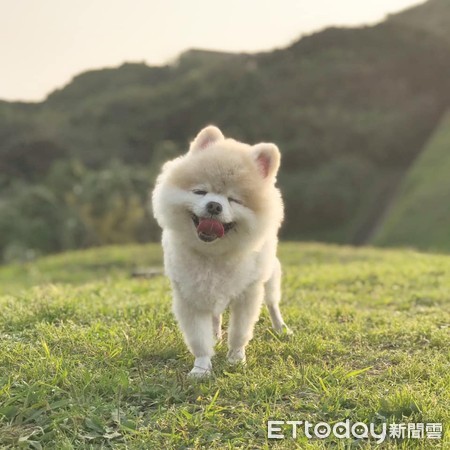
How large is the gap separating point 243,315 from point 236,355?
27 centimetres

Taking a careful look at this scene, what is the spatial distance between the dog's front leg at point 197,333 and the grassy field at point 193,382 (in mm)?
102

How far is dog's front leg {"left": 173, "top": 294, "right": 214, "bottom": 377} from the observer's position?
338 centimetres

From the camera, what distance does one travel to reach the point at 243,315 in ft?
11.6

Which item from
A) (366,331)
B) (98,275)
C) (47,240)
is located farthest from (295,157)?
(366,331)

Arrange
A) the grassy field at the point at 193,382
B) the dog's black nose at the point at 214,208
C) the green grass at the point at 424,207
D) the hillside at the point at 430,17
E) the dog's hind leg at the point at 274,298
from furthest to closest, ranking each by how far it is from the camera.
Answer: the hillside at the point at 430,17 → the green grass at the point at 424,207 → the dog's hind leg at the point at 274,298 → the dog's black nose at the point at 214,208 → the grassy field at the point at 193,382

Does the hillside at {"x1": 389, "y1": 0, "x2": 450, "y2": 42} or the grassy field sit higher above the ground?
the hillside at {"x1": 389, "y1": 0, "x2": 450, "y2": 42}

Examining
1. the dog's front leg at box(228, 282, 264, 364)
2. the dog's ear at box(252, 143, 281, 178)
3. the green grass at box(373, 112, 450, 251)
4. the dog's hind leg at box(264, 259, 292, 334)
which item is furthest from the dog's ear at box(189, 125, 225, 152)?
the green grass at box(373, 112, 450, 251)

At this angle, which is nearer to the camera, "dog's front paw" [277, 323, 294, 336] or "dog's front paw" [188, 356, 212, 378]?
"dog's front paw" [188, 356, 212, 378]

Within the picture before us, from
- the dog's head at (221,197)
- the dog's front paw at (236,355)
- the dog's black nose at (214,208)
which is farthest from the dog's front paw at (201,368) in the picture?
the dog's black nose at (214,208)

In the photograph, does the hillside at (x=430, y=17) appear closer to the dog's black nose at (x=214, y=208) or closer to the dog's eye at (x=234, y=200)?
the dog's eye at (x=234, y=200)

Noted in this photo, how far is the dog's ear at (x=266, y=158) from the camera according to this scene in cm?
339

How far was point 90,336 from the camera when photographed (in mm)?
3920

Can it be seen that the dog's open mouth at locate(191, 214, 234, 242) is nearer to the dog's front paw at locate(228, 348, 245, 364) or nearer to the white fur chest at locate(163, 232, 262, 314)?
→ the white fur chest at locate(163, 232, 262, 314)

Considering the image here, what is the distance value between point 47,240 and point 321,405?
2126cm
